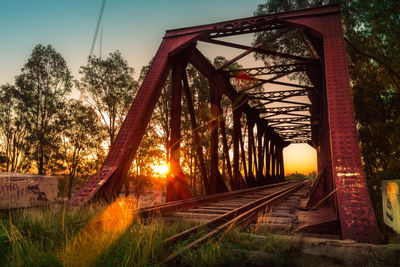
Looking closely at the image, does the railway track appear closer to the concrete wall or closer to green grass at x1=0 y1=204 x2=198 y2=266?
green grass at x1=0 y1=204 x2=198 y2=266

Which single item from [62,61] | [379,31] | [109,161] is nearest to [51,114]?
[62,61]

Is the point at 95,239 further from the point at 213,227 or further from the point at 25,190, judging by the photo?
the point at 25,190

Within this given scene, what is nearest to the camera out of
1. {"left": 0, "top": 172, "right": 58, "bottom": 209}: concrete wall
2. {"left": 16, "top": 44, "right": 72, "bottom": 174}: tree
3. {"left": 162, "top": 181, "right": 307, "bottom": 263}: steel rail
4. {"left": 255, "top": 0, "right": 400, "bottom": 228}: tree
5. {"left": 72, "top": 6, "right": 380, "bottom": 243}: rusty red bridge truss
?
{"left": 162, "top": 181, "right": 307, "bottom": 263}: steel rail

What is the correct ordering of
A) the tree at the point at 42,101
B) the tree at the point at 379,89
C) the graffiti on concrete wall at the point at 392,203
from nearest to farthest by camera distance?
the graffiti on concrete wall at the point at 392,203, the tree at the point at 379,89, the tree at the point at 42,101

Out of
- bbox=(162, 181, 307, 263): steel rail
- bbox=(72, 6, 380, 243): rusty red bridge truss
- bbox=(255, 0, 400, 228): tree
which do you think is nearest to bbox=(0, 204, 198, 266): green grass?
bbox=(162, 181, 307, 263): steel rail

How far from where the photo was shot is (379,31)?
29.9ft

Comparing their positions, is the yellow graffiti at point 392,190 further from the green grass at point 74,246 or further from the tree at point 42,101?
the tree at point 42,101

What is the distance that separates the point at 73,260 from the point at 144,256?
532 mm

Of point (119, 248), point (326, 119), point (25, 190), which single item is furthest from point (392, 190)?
point (25, 190)

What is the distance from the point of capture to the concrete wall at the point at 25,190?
7.40 meters

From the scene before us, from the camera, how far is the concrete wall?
7398 millimetres

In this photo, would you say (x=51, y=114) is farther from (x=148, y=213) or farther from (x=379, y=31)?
(x=379, y=31)

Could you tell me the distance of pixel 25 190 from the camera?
8.00 m

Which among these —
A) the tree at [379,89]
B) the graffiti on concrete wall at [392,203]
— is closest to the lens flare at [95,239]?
the graffiti on concrete wall at [392,203]
